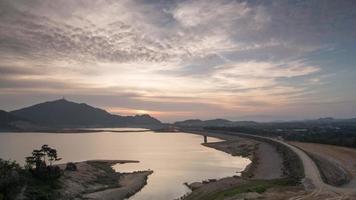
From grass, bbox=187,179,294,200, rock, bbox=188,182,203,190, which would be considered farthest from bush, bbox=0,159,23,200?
rock, bbox=188,182,203,190

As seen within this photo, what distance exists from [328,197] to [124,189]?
88.8ft

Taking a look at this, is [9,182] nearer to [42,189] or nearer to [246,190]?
Answer: [42,189]

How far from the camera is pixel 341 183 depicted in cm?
4894

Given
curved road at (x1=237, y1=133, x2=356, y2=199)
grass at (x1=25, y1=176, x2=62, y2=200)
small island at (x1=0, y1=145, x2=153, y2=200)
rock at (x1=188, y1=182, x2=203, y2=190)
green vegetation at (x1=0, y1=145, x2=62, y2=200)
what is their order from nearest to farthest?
curved road at (x1=237, y1=133, x2=356, y2=199), green vegetation at (x1=0, y1=145, x2=62, y2=200), small island at (x1=0, y1=145, x2=153, y2=200), grass at (x1=25, y1=176, x2=62, y2=200), rock at (x1=188, y1=182, x2=203, y2=190)

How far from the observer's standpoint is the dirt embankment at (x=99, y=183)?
164ft

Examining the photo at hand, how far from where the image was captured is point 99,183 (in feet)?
192

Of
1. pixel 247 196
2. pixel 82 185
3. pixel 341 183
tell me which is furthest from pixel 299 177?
pixel 82 185

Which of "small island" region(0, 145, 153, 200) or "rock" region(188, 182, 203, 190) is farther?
"rock" region(188, 182, 203, 190)

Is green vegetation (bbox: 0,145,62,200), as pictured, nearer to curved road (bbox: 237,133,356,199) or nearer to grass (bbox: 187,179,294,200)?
grass (bbox: 187,179,294,200)

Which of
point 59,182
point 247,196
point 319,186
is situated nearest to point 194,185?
point 59,182

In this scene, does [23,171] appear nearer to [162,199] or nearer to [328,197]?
[162,199]

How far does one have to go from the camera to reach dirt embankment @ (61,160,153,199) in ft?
164

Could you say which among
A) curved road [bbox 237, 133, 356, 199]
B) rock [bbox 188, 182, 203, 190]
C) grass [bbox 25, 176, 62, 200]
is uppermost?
curved road [bbox 237, 133, 356, 199]

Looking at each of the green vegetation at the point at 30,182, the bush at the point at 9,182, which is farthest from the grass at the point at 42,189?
the bush at the point at 9,182
